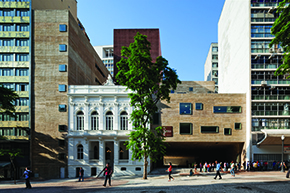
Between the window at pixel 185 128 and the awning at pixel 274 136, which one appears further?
the window at pixel 185 128

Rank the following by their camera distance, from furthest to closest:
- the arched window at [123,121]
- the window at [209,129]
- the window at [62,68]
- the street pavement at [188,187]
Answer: the window at [209,129], the window at [62,68], the arched window at [123,121], the street pavement at [188,187]

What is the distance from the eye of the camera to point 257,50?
1566 inches

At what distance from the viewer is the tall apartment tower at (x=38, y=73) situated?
37625mm

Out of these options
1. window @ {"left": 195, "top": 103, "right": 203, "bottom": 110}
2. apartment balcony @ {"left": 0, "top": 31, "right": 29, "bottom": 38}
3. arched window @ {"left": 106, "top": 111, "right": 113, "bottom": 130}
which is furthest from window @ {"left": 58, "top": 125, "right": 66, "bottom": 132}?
window @ {"left": 195, "top": 103, "right": 203, "bottom": 110}

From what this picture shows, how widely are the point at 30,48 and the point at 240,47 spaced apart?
34.7m

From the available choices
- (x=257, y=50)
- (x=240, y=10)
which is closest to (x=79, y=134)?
(x=257, y=50)

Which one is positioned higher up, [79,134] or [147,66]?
[147,66]

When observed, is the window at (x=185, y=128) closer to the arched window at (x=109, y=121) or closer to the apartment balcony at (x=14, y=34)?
the arched window at (x=109, y=121)

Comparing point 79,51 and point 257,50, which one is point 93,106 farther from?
point 257,50

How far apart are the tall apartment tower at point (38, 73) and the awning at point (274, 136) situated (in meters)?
29.4

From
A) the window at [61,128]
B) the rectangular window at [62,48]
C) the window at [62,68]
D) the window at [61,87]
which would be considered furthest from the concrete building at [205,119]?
the rectangular window at [62,48]

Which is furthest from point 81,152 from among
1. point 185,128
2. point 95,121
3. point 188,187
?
point 188,187

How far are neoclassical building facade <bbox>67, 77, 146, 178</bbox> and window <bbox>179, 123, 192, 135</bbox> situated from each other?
798 centimetres

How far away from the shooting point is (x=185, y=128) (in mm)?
39500
